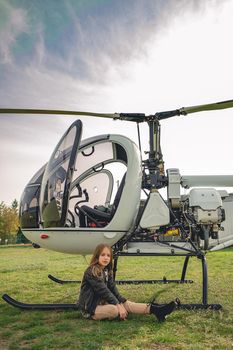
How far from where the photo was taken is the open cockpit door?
17.9ft

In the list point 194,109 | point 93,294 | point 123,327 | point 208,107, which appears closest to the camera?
point 123,327

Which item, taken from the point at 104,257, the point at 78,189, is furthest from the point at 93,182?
Answer: the point at 104,257

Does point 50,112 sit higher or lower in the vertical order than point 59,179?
higher

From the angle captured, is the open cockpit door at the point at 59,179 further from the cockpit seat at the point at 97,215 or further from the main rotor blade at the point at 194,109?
the main rotor blade at the point at 194,109

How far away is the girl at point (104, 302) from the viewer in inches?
188

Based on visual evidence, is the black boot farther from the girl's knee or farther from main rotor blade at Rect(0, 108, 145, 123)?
main rotor blade at Rect(0, 108, 145, 123)

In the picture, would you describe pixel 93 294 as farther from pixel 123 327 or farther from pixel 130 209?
pixel 130 209

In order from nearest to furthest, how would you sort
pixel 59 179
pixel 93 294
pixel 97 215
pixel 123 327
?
pixel 123 327 → pixel 93 294 → pixel 59 179 → pixel 97 215

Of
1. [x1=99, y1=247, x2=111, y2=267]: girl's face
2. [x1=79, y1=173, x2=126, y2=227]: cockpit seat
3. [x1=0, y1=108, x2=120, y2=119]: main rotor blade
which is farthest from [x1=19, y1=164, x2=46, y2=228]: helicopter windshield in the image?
[x1=99, y1=247, x2=111, y2=267]: girl's face

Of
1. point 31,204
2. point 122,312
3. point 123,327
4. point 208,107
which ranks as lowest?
point 123,327

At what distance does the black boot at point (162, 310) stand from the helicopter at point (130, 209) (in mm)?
837

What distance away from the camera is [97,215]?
6027mm

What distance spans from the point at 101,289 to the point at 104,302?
309mm

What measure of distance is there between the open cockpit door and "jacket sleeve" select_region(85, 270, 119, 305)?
1050 mm
